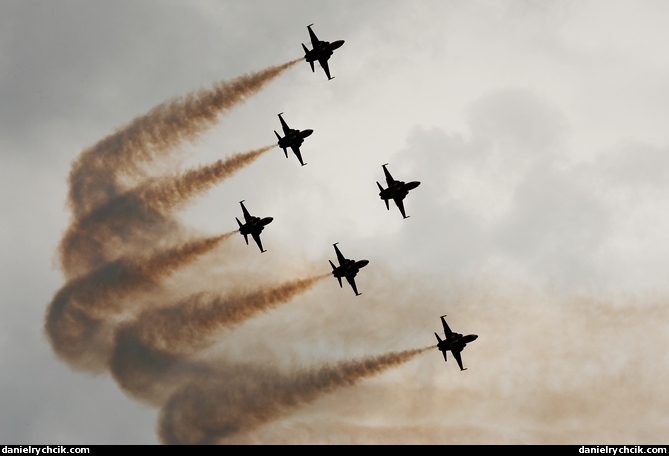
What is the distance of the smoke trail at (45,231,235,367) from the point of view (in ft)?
438

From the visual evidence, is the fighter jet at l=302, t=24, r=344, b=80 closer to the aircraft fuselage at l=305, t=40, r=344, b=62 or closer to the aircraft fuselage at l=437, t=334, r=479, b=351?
the aircraft fuselage at l=305, t=40, r=344, b=62

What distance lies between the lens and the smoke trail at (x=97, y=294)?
13362 cm

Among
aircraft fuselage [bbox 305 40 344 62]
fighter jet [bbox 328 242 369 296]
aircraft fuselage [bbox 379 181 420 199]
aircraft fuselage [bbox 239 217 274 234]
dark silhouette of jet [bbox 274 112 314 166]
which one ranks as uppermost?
aircraft fuselage [bbox 305 40 344 62]

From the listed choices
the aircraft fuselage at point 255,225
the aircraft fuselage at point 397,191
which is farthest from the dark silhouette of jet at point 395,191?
the aircraft fuselage at point 255,225

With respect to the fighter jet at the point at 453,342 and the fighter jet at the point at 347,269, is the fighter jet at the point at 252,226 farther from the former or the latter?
the fighter jet at the point at 453,342

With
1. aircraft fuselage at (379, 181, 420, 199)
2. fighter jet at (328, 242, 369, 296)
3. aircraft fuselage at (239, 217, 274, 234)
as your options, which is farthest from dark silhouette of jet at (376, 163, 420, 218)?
aircraft fuselage at (239, 217, 274, 234)

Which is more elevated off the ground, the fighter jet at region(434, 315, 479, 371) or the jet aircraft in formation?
the jet aircraft in formation

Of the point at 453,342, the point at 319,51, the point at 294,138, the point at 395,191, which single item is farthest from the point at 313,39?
the point at 453,342

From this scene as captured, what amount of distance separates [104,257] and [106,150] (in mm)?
11939

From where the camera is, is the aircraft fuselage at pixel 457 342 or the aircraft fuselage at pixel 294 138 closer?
the aircraft fuselage at pixel 457 342

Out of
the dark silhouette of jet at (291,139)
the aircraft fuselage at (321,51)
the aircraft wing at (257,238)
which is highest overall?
the aircraft fuselage at (321,51)
